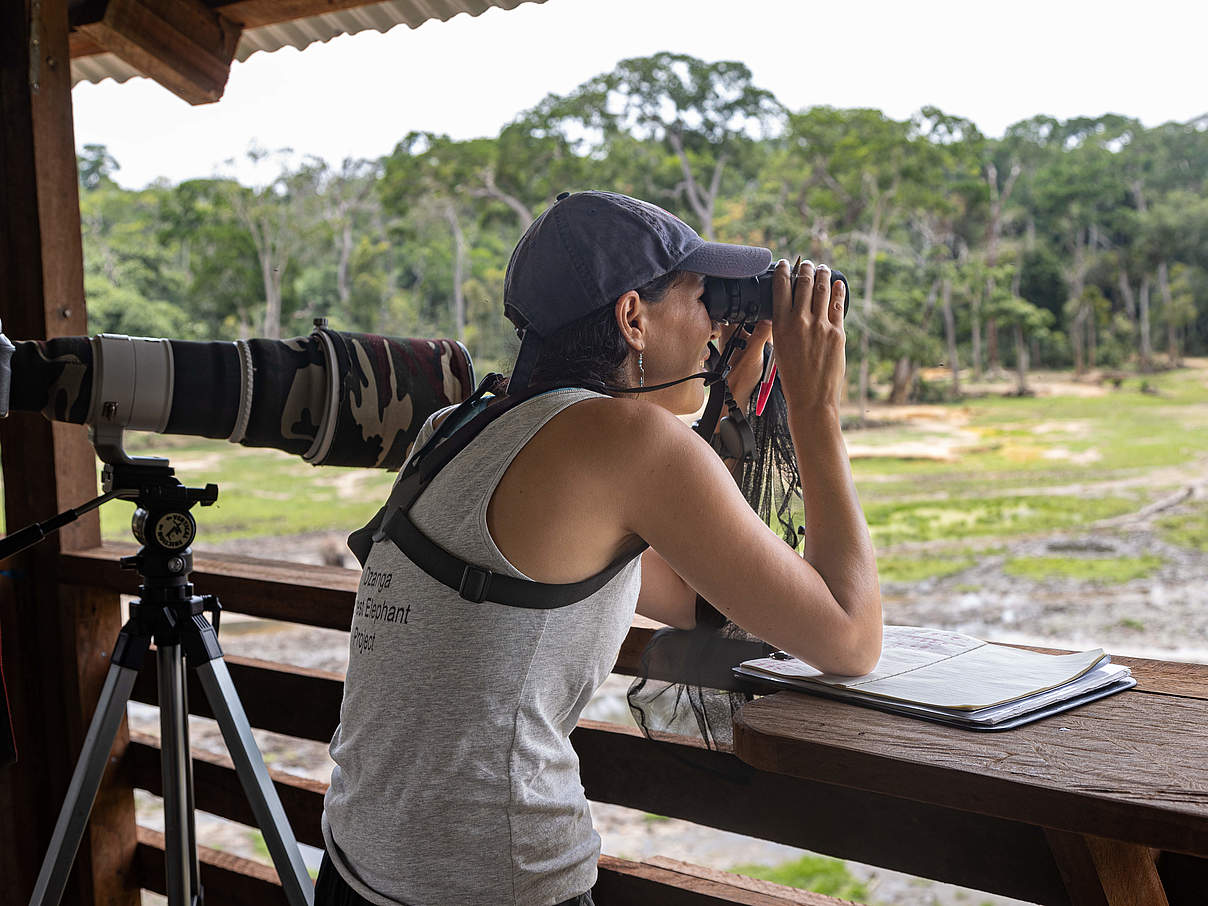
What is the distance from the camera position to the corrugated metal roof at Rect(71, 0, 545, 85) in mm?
1640

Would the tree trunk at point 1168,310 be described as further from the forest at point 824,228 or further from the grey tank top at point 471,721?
the grey tank top at point 471,721

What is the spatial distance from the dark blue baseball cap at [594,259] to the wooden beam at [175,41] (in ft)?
3.67

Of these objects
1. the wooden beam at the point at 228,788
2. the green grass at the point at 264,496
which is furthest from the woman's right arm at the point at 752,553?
the green grass at the point at 264,496

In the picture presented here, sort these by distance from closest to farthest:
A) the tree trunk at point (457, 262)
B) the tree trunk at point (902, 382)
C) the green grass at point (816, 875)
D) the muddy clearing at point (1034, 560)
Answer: the green grass at point (816, 875) < the muddy clearing at point (1034, 560) < the tree trunk at point (902, 382) < the tree trunk at point (457, 262)

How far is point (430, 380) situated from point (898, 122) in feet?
44.6

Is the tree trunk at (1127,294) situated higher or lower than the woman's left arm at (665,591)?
higher

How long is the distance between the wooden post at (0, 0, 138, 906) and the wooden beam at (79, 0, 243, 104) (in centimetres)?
10

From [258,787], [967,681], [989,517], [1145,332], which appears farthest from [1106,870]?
[1145,332]

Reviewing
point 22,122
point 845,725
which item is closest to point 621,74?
point 22,122

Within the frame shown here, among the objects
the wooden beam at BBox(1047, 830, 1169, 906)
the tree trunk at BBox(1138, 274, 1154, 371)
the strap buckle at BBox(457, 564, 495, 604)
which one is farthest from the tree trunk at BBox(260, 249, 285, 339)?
the wooden beam at BBox(1047, 830, 1169, 906)

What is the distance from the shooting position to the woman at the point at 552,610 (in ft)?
2.64

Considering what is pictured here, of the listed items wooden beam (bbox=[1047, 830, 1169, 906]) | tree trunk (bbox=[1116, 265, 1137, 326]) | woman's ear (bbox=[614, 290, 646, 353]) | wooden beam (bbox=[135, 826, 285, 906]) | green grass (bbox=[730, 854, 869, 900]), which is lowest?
green grass (bbox=[730, 854, 869, 900])

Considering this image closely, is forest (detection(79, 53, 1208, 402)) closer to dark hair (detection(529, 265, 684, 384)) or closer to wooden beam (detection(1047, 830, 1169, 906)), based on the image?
dark hair (detection(529, 265, 684, 384))

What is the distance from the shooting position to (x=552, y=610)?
2.67 ft
